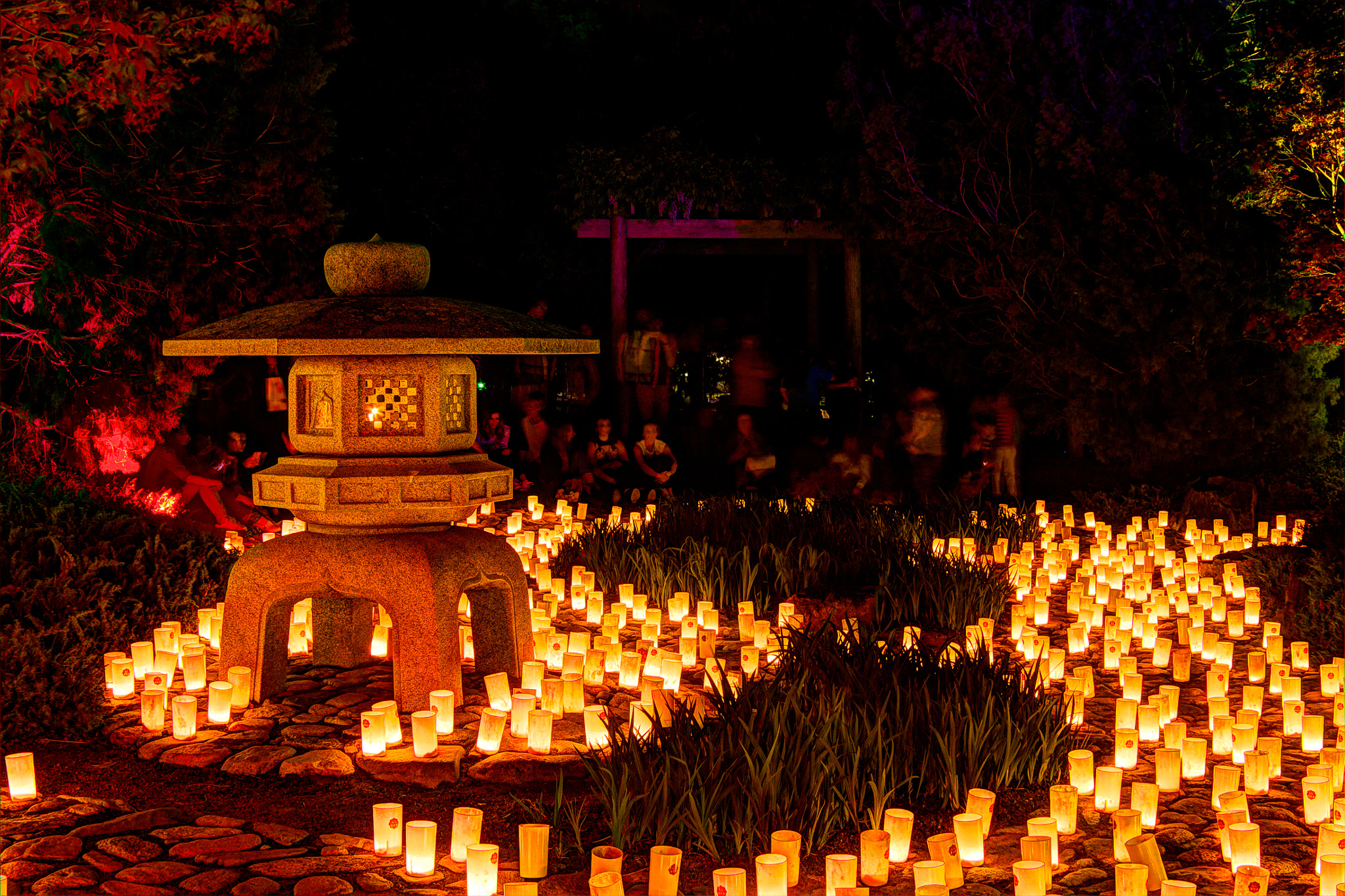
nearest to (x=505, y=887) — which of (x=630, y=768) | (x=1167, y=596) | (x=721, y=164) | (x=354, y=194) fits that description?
(x=630, y=768)

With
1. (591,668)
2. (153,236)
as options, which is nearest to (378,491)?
(591,668)

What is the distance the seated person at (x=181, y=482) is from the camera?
1149 centimetres

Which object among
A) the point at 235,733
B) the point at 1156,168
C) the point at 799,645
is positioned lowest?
the point at 235,733

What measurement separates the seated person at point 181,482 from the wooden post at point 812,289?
9.06 meters

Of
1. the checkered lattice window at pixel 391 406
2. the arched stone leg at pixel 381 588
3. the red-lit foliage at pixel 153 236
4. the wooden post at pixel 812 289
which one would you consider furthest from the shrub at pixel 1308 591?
the wooden post at pixel 812 289

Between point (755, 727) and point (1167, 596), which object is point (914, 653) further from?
point (1167, 596)

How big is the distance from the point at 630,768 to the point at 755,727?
52cm

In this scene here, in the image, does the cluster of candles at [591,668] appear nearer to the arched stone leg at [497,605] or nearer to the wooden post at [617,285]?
the arched stone leg at [497,605]

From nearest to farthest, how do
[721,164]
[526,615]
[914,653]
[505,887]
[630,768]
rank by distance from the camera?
[505,887], [630,768], [914,653], [526,615], [721,164]

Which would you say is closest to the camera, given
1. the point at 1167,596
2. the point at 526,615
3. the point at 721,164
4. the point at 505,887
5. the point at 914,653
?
the point at 505,887

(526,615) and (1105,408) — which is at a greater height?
(1105,408)

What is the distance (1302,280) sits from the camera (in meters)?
11.4

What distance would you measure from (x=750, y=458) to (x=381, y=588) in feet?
24.4

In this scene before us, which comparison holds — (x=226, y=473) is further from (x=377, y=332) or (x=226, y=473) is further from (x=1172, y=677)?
(x=1172, y=677)
